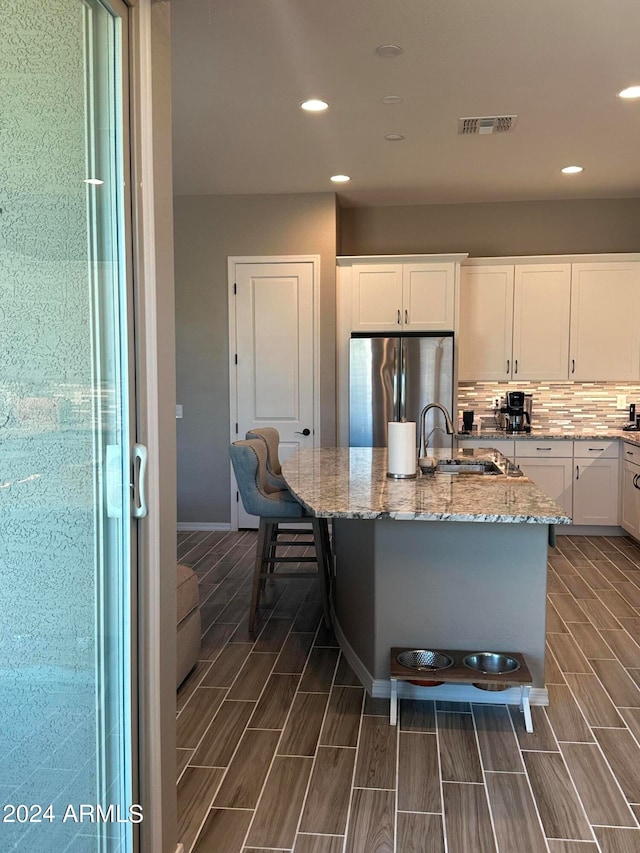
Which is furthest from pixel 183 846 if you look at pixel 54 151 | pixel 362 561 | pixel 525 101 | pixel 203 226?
pixel 203 226

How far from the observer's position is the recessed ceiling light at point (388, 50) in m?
3.05

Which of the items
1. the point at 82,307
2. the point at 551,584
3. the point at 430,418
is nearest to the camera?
the point at 82,307

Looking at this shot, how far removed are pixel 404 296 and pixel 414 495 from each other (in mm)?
3226

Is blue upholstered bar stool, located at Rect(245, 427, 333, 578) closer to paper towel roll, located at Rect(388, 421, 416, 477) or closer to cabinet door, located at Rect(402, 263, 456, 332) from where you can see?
paper towel roll, located at Rect(388, 421, 416, 477)

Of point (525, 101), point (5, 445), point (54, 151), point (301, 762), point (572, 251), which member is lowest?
point (301, 762)

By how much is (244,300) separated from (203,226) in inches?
28.1

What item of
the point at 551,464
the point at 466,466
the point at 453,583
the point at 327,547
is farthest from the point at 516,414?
the point at 453,583

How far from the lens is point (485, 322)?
5840mm

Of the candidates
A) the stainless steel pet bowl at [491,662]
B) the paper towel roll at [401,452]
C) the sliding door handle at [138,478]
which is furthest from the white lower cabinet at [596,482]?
the sliding door handle at [138,478]

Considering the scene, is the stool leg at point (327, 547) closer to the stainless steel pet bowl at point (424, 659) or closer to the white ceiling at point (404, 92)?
the stainless steel pet bowl at point (424, 659)

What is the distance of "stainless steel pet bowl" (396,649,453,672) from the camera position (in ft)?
8.72

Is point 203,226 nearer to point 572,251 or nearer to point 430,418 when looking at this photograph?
point 430,418

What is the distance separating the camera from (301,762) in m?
2.38

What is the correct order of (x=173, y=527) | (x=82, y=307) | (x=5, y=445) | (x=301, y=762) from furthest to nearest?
1. (x=301, y=762)
2. (x=173, y=527)
3. (x=82, y=307)
4. (x=5, y=445)
